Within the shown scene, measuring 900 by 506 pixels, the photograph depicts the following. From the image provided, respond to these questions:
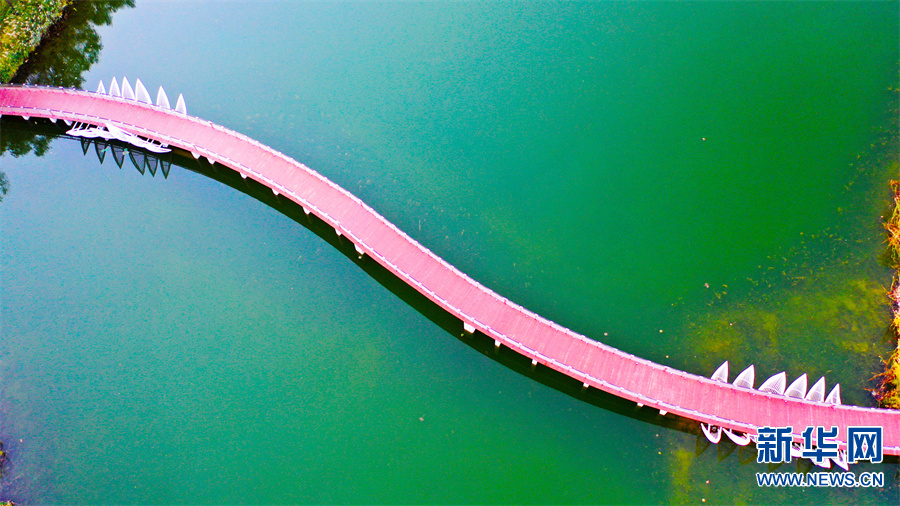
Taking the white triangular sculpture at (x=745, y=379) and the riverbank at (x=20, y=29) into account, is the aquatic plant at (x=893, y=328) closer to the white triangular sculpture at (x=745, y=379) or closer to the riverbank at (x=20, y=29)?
the white triangular sculpture at (x=745, y=379)

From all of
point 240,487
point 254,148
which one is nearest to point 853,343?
point 240,487

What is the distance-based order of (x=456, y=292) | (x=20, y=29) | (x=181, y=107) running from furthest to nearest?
(x=20, y=29) → (x=181, y=107) → (x=456, y=292)

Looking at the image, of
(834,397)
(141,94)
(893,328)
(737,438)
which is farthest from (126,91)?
(893,328)

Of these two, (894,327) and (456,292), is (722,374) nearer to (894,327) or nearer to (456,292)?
(894,327)

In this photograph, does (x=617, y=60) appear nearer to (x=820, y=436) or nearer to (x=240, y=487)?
(x=820, y=436)

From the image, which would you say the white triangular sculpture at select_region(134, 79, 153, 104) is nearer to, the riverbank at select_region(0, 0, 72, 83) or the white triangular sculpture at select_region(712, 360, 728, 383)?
the riverbank at select_region(0, 0, 72, 83)

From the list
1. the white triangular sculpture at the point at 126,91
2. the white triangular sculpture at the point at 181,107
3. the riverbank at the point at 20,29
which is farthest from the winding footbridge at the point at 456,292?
the riverbank at the point at 20,29
